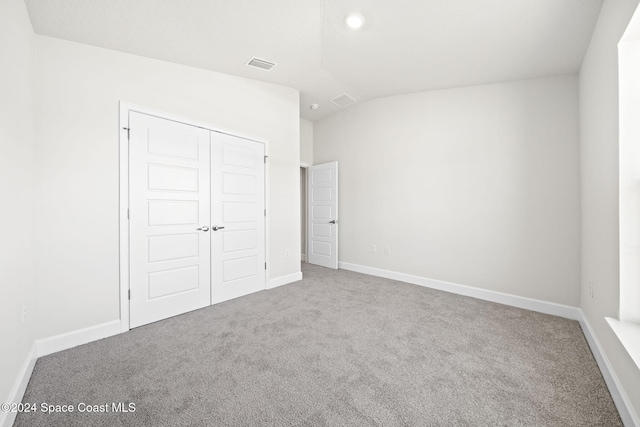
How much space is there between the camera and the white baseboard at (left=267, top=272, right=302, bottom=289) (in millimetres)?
3656

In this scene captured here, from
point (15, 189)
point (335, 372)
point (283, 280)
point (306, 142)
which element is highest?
point (306, 142)

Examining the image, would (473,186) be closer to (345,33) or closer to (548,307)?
(548,307)

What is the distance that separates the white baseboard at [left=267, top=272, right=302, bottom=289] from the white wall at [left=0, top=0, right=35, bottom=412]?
231 centimetres

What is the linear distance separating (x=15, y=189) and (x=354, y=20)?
285 cm

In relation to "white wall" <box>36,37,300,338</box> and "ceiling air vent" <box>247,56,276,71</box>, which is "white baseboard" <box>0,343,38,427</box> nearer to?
"white wall" <box>36,37,300,338</box>

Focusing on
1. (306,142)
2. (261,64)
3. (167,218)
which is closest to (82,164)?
(167,218)

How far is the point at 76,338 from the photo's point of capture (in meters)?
2.17

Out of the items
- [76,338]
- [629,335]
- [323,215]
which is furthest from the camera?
[323,215]

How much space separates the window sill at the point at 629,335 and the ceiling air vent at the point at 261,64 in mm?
3751

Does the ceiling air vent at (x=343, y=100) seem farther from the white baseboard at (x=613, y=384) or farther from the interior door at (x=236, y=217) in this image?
the white baseboard at (x=613, y=384)

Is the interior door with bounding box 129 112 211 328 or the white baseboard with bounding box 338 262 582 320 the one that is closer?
the interior door with bounding box 129 112 211 328

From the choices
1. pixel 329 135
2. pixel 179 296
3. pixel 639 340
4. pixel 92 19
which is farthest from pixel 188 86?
pixel 639 340

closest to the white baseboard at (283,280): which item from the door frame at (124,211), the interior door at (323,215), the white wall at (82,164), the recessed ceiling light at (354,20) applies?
the interior door at (323,215)

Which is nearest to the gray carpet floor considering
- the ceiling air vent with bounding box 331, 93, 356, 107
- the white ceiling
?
the white ceiling
